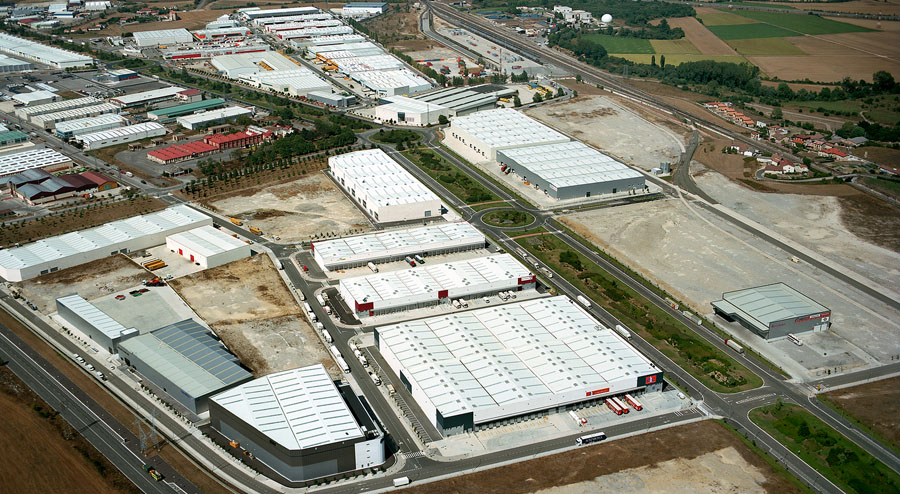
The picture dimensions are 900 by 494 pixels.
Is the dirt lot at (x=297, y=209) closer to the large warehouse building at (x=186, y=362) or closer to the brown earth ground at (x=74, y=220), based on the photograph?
the brown earth ground at (x=74, y=220)

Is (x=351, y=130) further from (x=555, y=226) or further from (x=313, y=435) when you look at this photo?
(x=313, y=435)

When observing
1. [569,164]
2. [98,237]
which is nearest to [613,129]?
[569,164]

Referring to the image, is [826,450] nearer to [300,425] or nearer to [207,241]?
[300,425]

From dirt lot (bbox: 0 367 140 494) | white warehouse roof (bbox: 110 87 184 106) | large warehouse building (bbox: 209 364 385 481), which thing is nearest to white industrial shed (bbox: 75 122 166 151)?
white warehouse roof (bbox: 110 87 184 106)

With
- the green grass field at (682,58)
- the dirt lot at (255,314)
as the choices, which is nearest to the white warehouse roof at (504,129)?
the dirt lot at (255,314)

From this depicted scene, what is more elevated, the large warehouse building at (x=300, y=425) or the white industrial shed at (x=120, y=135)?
the white industrial shed at (x=120, y=135)
